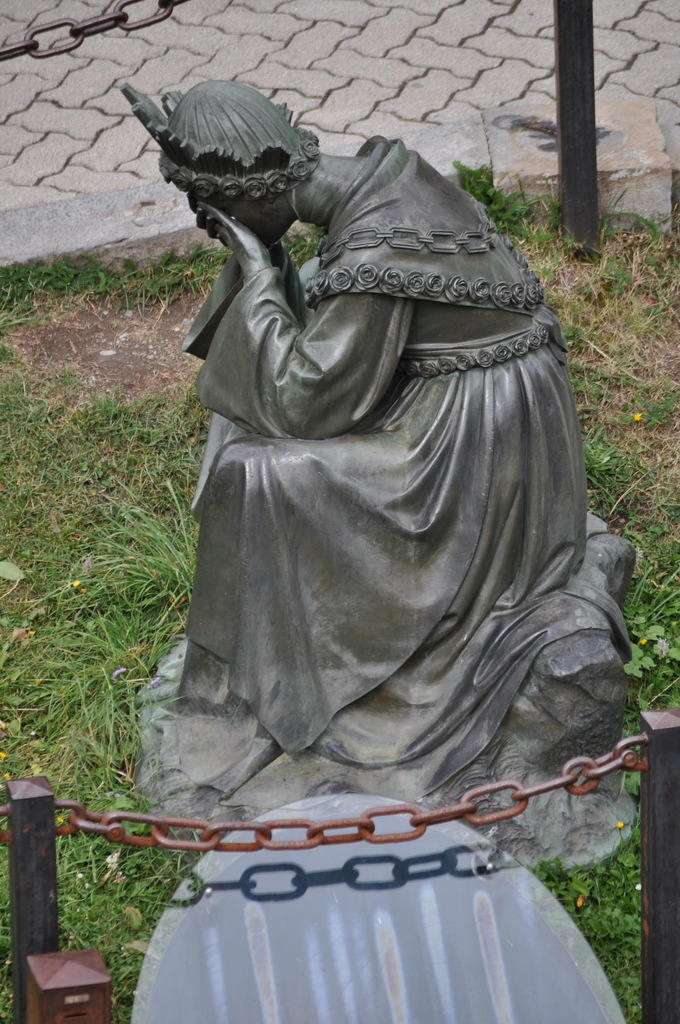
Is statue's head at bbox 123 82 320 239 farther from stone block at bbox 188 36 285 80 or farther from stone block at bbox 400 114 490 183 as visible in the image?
stone block at bbox 188 36 285 80

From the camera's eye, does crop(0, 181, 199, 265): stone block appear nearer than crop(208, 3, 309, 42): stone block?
Yes

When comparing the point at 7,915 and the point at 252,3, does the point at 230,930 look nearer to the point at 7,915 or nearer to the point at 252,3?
the point at 7,915

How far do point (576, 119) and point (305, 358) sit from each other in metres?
2.30

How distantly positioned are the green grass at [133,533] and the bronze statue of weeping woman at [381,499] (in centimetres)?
26

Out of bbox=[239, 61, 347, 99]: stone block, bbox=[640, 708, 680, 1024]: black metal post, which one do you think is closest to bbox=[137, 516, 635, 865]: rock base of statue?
bbox=[640, 708, 680, 1024]: black metal post

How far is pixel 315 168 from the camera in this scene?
3152mm

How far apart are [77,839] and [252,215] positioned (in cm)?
146

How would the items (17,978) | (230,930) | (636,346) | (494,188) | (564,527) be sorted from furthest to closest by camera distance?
1. (494,188)
2. (636,346)
3. (564,527)
4. (230,930)
5. (17,978)

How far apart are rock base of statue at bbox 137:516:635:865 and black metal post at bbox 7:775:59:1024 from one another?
108 centimetres

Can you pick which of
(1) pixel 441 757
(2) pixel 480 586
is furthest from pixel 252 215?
(1) pixel 441 757

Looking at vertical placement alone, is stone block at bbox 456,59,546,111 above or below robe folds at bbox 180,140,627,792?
above

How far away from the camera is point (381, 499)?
3203 millimetres

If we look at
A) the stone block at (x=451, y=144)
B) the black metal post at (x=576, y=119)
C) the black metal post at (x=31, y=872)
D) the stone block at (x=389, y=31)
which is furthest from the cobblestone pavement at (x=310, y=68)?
the black metal post at (x=31, y=872)

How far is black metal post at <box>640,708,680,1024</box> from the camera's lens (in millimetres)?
2301
